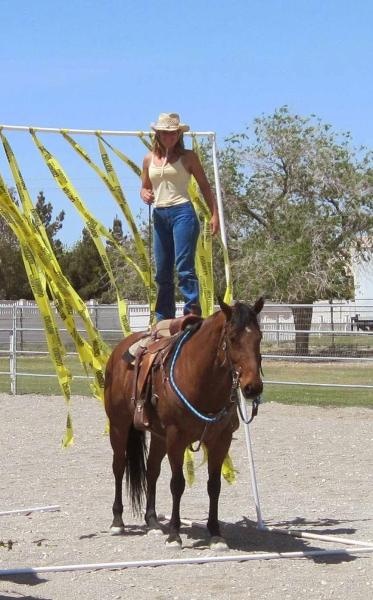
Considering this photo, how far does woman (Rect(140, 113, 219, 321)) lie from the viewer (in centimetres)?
709

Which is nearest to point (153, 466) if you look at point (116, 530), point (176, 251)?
point (116, 530)

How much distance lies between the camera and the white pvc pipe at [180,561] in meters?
5.66

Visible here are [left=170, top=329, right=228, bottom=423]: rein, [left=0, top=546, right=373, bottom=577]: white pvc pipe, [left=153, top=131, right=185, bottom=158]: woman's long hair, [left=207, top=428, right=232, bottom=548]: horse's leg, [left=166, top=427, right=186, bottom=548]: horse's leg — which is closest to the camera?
[left=0, top=546, right=373, bottom=577]: white pvc pipe

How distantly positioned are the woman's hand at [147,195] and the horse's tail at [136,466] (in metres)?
1.67

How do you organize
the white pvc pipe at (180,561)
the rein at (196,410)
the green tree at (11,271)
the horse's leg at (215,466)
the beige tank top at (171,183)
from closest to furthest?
the white pvc pipe at (180,561) < the rein at (196,410) < the horse's leg at (215,466) < the beige tank top at (171,183) < the green tree at (11,271)

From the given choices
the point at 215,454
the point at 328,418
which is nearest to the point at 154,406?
the point at 215,454

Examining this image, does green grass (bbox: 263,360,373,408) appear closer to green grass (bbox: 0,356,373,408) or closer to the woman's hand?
green grass (bbox: 0,356,373,408)

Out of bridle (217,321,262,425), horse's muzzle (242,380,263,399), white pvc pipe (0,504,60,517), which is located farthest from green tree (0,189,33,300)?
horse's muzzle (242,380,263,399)

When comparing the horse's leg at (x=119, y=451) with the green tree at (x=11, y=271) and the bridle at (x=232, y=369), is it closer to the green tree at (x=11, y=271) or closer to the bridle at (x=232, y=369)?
the bridle at (x=232, y=369)

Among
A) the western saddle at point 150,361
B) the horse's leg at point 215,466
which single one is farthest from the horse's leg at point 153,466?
the horse's leg at point 215,466

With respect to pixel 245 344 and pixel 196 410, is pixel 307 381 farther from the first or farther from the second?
pixel 245 344

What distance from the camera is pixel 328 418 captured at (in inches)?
567

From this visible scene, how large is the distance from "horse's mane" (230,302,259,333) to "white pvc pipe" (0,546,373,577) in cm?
138

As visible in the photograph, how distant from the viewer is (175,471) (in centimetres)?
637
